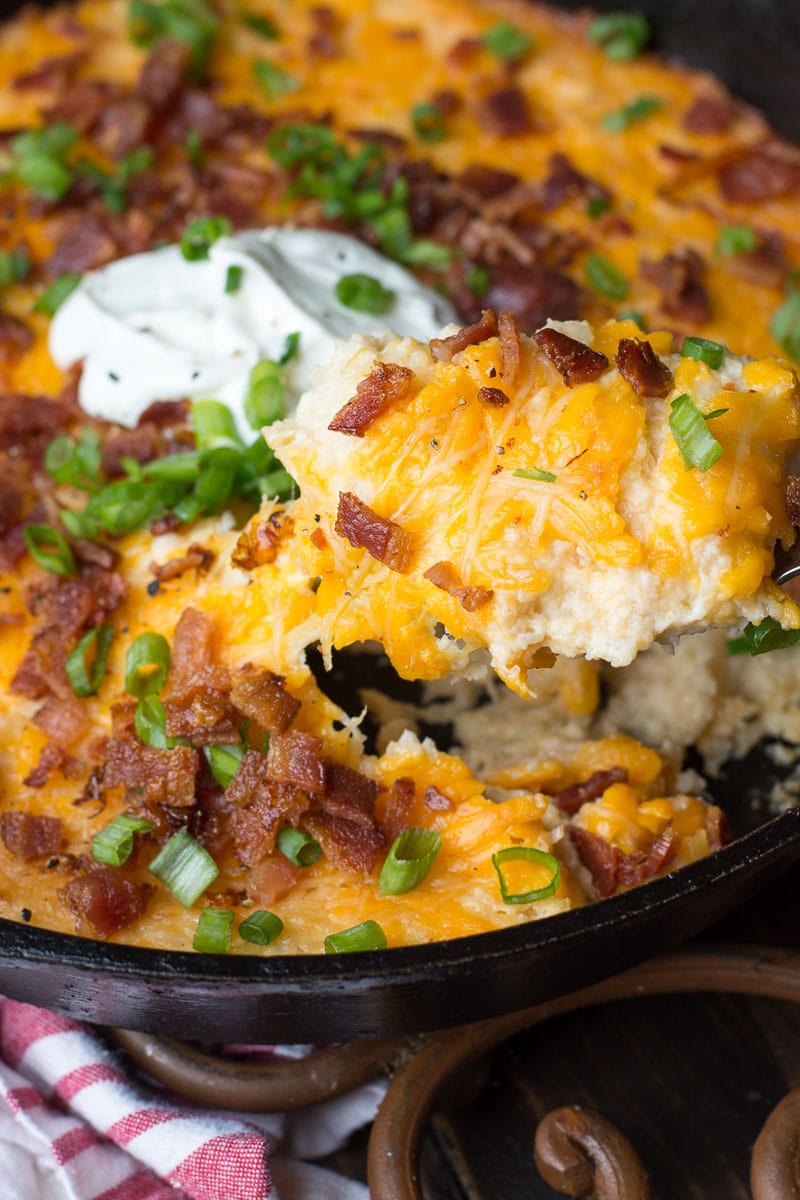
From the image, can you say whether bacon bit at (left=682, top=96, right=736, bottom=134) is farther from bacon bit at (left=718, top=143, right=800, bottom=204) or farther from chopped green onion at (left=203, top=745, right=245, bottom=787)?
chopped green onion at (left=203, top=745, right=245, bottom=787)

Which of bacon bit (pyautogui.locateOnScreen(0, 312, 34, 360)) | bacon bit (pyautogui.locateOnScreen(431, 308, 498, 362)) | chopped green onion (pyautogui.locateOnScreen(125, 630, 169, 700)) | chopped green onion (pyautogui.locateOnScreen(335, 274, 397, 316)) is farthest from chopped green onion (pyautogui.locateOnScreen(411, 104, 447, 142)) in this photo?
chopped green onion (pyautogui.locateOnScreen(125, 630, 169, 700))

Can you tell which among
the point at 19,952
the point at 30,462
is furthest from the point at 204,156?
the point at 19,952

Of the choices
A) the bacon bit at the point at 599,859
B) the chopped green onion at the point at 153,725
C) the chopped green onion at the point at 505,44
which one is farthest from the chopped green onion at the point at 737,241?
the chopped green onion at the point at 153,725

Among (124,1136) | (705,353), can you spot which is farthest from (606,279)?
(124,1136)

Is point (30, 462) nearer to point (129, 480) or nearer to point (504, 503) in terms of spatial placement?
point (129, 480)

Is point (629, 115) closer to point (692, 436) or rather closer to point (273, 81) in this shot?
point (273, 81)

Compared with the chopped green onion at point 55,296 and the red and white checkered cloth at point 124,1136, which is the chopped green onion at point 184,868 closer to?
the red and white checkered cloth at point 124,1136
